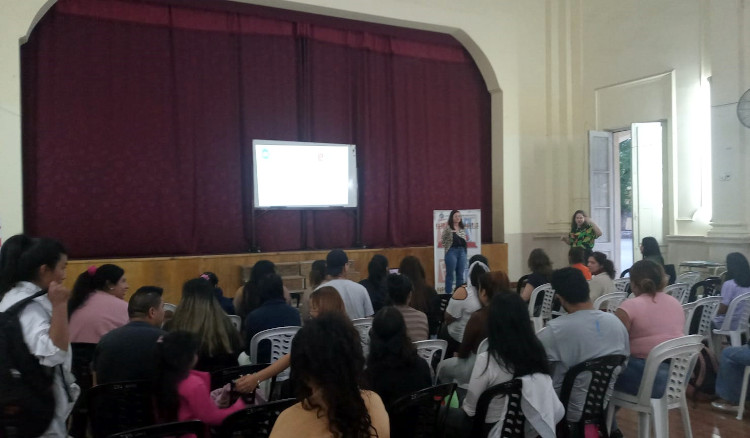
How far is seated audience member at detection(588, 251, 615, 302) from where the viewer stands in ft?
14.6

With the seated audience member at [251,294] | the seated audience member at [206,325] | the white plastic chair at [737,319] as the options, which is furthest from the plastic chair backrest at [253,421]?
the white plastic chair at [737,319]

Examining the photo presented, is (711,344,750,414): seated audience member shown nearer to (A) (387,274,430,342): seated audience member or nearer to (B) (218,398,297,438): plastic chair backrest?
(A) (387,274,430,342): seated audience member

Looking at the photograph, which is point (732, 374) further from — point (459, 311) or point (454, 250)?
point (454, 250)

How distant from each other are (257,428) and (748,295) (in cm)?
353

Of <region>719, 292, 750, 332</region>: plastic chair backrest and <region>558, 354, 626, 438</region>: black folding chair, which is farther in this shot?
<region>719, 292, 750, 332</region>: plastic chair backrest

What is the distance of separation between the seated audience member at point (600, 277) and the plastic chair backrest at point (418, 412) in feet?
8.50

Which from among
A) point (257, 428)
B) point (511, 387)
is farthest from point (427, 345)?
point (257, 428)

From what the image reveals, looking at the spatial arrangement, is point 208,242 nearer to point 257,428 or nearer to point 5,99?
point 5,99

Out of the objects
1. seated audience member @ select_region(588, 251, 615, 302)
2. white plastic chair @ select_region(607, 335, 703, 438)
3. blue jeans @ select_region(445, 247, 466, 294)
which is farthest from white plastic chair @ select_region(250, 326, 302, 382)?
blue jeans @ select_region(445, 247, 466, 294)

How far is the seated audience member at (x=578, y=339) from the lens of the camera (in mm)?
2496

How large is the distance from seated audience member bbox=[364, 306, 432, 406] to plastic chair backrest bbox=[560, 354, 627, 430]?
0.65 metres

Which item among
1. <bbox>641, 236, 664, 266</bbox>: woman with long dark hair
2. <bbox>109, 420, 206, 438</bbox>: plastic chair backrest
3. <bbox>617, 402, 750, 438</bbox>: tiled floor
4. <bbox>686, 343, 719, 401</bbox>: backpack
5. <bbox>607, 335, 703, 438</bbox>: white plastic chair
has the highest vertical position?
<bbox>641, 236, 664, 266</bbox>: woman with long dark hair

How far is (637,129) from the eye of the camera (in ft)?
27.3

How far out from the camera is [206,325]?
268cm
